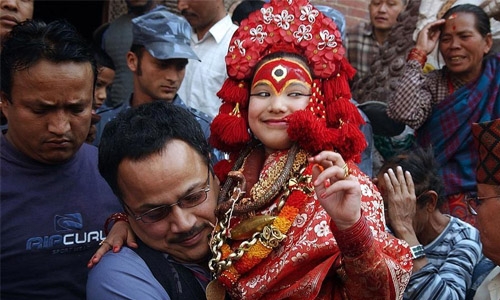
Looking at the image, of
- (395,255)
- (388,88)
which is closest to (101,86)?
(388,88)

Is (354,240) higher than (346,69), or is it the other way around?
(346,69)

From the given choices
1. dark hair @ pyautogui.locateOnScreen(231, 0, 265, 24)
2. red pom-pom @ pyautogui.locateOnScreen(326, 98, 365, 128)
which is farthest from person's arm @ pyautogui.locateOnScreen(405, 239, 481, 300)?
dark hair @ pyautogui.locateOnScreen(231, 0, 265, 24)

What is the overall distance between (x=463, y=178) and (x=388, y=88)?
1.38 m

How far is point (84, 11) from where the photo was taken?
863 centimetres

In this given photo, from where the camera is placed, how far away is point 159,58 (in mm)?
4512

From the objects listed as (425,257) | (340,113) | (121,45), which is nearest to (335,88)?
(340,113)

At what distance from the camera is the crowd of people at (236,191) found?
2.52 meters

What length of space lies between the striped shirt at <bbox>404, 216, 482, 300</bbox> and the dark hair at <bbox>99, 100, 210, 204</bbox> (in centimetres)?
125

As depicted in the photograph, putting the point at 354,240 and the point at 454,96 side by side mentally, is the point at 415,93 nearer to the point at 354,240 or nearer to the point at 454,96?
the point at 454,96

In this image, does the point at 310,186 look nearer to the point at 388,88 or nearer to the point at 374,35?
the point at 388,88

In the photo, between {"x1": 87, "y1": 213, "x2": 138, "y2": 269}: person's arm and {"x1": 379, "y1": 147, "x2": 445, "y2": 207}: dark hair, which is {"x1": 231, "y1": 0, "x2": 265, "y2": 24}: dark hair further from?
{"x1": 87, "y1": 213, "x2": 138, "y2": 269}: person's arm

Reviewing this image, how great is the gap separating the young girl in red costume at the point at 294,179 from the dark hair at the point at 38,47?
0.71 m

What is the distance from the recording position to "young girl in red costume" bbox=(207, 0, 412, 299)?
2.30 m

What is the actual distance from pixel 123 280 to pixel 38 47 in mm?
1176
